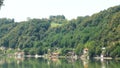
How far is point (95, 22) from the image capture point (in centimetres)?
13800

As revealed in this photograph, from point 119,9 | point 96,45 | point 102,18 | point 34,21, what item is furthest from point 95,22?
point 34,21

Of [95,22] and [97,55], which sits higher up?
[95,22]

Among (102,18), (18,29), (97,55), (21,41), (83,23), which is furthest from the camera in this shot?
(18,29)

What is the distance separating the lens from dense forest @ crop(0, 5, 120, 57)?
9981 centimetres

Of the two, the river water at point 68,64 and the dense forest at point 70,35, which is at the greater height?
the dense forest at point 70,35

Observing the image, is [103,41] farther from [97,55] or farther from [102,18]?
[102,18]

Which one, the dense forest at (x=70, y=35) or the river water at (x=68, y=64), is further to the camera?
the dense forest at (x=70, y=35)

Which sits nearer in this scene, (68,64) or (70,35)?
(68,64)

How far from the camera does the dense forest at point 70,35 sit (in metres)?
99.8

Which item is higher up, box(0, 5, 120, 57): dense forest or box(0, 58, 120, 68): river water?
box(0, 5, 120, 57): dense forest

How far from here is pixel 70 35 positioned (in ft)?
474

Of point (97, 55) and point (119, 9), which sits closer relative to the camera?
point (97, 55)

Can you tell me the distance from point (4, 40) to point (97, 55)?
88.5m

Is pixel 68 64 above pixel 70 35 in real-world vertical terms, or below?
below
